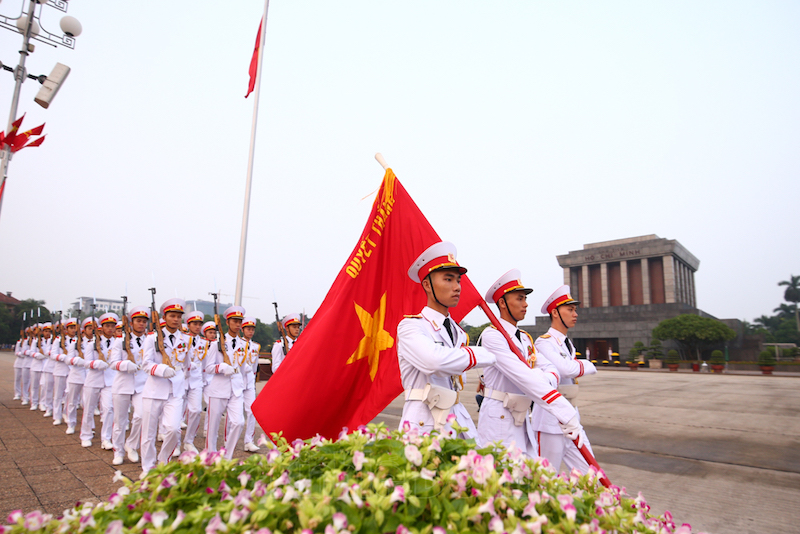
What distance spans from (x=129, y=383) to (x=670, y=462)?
754cm

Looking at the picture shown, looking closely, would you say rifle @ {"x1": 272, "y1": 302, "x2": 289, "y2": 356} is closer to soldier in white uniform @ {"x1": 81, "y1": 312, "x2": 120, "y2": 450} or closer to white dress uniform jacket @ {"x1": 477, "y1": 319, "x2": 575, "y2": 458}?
soldier in white uniform @ {"x1": 81, "y1": 312, "x2": 120, "y2": 450}

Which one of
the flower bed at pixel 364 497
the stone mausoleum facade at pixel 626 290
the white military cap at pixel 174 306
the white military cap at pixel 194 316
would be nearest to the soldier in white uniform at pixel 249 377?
the white military cap at pixel 194 316

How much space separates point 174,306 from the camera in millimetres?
6629

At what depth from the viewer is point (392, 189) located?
4.30m

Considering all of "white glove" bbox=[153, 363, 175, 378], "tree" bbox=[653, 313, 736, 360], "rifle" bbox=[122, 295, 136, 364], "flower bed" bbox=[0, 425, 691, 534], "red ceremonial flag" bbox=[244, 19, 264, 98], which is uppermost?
"red ceremonial flag" bbox=[244, 19, 264, 98]

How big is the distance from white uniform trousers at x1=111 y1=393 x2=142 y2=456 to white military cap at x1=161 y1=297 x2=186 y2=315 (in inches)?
45.7

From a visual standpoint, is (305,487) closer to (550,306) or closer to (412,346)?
(412,346)

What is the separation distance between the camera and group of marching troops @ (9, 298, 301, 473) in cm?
613

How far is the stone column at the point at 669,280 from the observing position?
160 ft

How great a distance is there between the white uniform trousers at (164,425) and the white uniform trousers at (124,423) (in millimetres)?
304

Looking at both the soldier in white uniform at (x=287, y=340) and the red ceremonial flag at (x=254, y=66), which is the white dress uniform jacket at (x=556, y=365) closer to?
the soldier in white uniform at (x=287, y=340)

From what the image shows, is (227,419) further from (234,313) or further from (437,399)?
(437,399)

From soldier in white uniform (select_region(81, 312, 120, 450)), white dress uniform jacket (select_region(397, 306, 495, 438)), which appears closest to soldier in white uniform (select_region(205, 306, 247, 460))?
soldier in white uniform (select_region(81, 312, 120, 450))

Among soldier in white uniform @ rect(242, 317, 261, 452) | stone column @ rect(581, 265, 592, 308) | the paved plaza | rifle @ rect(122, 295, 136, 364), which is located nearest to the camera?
the paved plaza
